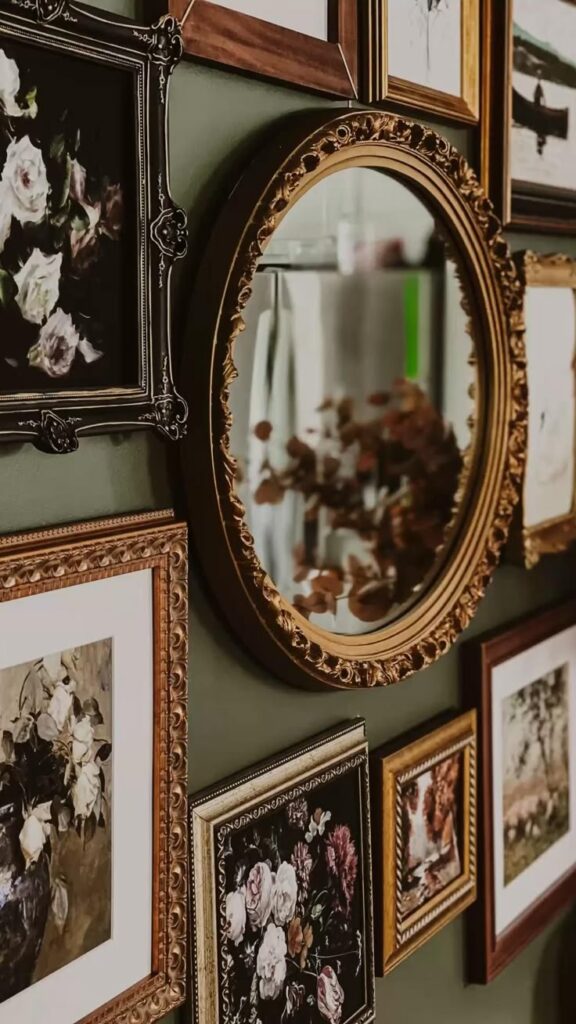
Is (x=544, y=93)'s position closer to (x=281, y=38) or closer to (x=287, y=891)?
(x=281, y=38)

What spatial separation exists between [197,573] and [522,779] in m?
0.72

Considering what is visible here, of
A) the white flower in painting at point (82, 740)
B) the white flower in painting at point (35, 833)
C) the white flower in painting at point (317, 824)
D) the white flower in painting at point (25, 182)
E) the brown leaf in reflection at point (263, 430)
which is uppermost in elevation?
the white flower in painting at point (25, 182)

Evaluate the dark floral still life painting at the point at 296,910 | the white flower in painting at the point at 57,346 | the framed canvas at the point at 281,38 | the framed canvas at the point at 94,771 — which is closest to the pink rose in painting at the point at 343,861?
the dark floral still life painting at the point at 296,910

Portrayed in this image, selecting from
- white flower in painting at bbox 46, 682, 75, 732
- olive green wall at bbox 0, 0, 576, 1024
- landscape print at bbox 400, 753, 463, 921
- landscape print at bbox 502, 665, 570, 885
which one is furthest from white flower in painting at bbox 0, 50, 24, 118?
landscape print at bbox 502, 665, 570, 885

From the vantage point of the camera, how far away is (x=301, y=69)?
0.96 metres

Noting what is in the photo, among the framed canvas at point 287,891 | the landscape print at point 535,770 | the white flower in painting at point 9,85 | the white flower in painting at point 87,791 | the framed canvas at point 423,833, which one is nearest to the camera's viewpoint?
the white flower in painting at point 9,85

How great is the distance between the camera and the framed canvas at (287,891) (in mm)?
919

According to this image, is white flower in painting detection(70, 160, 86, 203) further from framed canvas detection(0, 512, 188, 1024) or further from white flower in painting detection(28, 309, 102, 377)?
framed canvas detection(0, 512, 188, 1024)

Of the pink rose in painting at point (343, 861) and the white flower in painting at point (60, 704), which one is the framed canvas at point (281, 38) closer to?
the white flower in painting at point (60, 704)

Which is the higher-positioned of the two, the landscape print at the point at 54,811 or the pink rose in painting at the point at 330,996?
the landscape print at the point at 54,811

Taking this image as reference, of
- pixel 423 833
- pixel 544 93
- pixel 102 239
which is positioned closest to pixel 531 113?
pixel 544 93

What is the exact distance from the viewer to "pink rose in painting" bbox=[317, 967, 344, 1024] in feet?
3.45

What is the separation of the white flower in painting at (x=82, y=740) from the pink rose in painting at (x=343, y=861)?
0.34m

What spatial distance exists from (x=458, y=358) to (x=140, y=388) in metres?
0.51
